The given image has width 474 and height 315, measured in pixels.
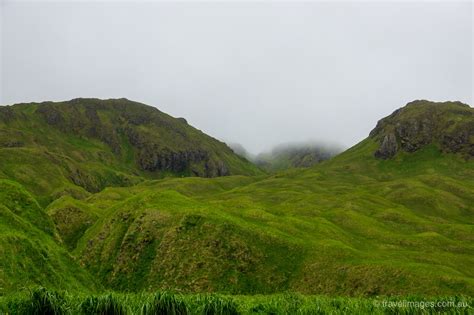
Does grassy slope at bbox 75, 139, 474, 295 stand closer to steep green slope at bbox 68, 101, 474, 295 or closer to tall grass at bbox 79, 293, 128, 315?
steep green slope at bbox 68, 101, 474, 295

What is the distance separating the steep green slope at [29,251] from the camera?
34781 millimetres

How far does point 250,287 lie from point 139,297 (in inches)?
1460

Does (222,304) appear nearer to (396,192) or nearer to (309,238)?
(309,238)

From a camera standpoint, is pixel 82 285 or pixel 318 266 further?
pixel 318 266

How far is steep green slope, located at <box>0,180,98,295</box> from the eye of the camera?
3478 cm

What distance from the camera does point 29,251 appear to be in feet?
126

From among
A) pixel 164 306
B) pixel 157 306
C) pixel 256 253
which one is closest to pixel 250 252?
pixel 256 253

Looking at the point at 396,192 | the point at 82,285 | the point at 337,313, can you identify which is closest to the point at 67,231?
the point at 82,285

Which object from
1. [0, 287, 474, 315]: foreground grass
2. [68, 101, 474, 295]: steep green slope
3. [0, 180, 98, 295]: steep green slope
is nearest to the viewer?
[0, 287, 474, 315]: foreground grass

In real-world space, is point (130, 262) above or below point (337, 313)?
below

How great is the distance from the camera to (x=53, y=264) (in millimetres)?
40906

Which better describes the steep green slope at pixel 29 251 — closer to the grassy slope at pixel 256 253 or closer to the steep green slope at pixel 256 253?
the grassy slope at pixel 256 253

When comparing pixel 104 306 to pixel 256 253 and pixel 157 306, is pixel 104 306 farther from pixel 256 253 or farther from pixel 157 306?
pixel 256 253

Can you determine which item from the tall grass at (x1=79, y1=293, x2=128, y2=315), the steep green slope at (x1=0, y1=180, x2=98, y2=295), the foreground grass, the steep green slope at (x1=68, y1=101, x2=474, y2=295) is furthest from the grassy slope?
the tall grass at (x1=79, y1=293, x2=128, y2=315)
